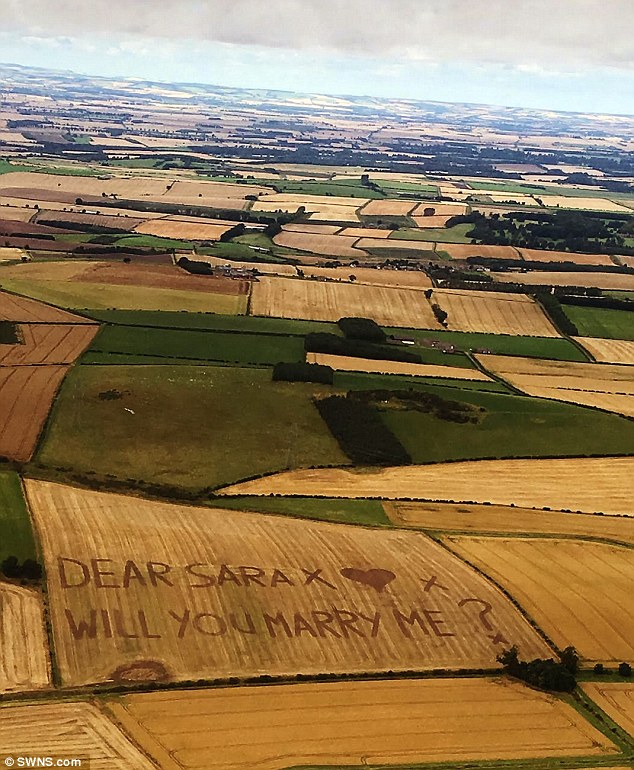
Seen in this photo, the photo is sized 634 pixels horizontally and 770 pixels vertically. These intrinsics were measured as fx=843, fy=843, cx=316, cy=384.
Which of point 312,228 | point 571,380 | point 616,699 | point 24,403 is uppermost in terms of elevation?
point 312,228

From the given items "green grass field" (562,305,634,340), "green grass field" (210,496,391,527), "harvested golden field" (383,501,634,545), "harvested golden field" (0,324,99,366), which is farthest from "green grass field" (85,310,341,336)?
"harvested golden field" (383,501,634,545)

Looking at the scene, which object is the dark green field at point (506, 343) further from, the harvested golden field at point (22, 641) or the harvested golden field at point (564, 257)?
the harvested golden field at point (22, 641)

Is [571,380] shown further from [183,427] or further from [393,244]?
[393,244]

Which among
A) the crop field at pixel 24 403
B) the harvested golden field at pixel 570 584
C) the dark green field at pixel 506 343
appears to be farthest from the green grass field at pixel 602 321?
the crop field at pixel 24 403

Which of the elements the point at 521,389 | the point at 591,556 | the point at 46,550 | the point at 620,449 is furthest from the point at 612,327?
the point at 46,550

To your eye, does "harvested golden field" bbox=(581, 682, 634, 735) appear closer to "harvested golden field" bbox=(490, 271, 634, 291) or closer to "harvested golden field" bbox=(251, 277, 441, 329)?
"harvested golden field" bbox=(251, 277, 441, 329)

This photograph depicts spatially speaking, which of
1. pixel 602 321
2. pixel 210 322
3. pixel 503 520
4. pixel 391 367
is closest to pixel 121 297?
pixel 210 322
